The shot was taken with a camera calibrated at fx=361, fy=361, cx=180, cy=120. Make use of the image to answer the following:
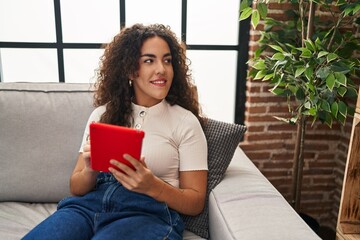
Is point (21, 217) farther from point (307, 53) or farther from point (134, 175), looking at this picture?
point (307, 53)

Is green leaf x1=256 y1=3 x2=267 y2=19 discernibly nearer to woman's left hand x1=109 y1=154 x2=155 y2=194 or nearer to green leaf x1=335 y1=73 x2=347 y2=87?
green leaf x1=335 y1=73 x2=347 y2=87

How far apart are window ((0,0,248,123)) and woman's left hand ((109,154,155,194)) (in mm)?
928

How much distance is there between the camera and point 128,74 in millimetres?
1350

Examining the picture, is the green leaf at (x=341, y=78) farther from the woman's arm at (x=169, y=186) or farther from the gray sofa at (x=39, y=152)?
the woman's arm at (x=169, y=186)

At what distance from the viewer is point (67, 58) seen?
1.98 metres

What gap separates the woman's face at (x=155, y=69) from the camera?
50.7 inches

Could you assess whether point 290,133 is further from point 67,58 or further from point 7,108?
point 7,108

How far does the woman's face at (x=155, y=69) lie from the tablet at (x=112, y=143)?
35 cm

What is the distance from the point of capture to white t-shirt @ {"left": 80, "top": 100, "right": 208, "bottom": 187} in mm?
1283

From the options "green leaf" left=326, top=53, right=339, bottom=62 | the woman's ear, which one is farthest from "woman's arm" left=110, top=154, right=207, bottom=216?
"green leaf" left=326, top=53, right=339, bottom=62

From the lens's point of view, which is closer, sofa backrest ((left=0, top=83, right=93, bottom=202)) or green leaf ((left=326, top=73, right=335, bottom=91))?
green leaf ((left=326, top=73, right=335, bottom=91))

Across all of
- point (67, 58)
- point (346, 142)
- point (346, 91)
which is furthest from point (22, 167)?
point (346, 142)

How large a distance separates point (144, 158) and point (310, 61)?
0.81m

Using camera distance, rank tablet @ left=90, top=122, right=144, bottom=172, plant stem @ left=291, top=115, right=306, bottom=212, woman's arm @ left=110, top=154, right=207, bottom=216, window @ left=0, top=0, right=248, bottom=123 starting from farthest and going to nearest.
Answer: window @ left=0, top=0, right=248, bottom=123
plant stem @ left=291, top=115, right=306, bottom=212
woman's arm @ left=110, top=154, right=207, bottom=216
tablet @ left=90, top=122, right=144, bottom=172
